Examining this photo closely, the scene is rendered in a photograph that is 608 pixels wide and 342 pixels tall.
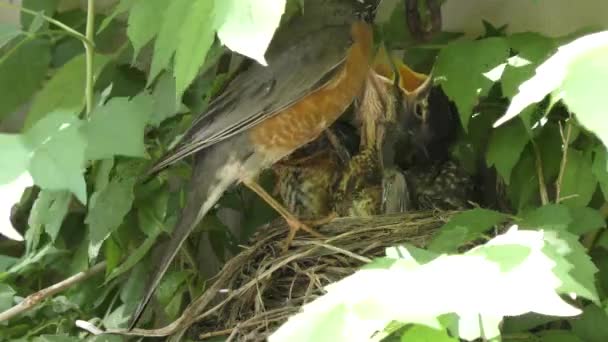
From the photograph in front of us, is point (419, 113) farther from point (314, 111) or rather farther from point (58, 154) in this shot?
point (58, 154)

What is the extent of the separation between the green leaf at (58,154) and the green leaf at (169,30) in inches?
4.5

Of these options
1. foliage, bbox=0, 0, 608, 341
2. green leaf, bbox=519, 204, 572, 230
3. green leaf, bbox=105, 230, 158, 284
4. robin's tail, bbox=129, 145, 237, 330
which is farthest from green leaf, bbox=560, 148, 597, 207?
green leaf, bbox=105, 230, 158, 284

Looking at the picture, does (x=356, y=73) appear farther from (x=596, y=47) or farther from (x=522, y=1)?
(x=596, y=47)

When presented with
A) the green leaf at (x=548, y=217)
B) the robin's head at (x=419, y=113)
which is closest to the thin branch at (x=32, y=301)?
the robin's head at (x=419, y=113)

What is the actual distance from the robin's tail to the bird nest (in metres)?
0.08

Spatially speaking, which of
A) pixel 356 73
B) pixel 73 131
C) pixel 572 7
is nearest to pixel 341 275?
pixel 356 73

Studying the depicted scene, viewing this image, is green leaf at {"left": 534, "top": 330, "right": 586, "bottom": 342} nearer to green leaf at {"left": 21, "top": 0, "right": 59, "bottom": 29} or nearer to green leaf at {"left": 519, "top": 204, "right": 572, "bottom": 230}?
green leaf at {"left": 519, "top": 204, "right": 572, "bottom": 230}

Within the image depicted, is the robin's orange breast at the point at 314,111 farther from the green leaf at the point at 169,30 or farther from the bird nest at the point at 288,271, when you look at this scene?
the green leaf at the point at 169,30

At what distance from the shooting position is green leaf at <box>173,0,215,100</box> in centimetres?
79

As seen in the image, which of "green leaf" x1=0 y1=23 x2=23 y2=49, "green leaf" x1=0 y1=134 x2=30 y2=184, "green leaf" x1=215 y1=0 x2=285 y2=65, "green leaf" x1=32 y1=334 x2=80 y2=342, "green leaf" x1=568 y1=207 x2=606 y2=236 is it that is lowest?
"green leaf" x1=32 y1=334 x2=80 y2=342

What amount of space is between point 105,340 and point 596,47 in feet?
3.01

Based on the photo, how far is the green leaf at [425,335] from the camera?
66 centimetres

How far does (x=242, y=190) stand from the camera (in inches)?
58.5

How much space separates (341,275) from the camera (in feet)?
3.86
